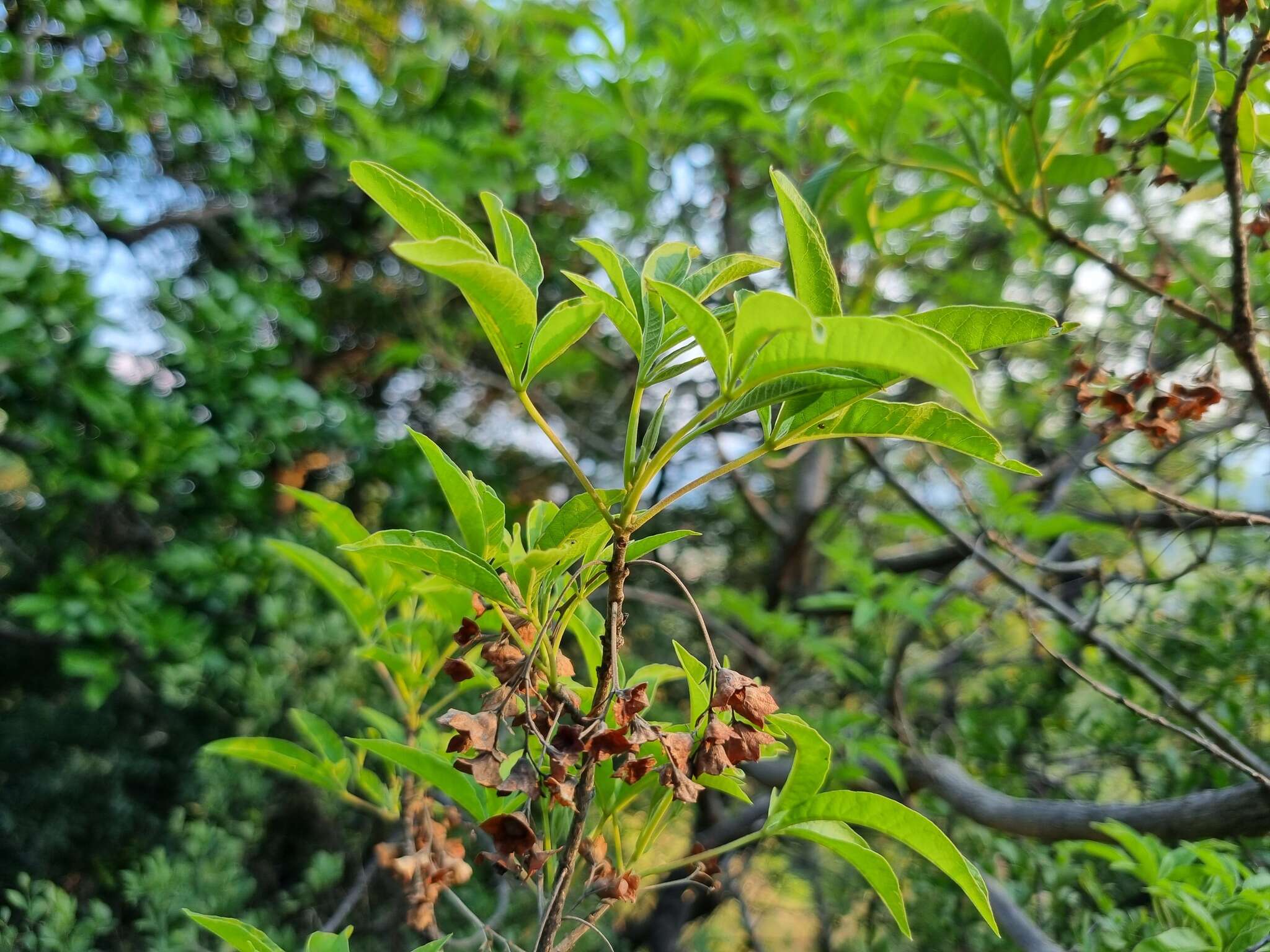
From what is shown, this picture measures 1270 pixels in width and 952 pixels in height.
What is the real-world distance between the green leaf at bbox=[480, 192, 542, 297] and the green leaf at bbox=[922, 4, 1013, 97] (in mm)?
784

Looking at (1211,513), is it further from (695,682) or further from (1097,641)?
(695,682)

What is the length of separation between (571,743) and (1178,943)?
76cm

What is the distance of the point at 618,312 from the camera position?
1.88 feet

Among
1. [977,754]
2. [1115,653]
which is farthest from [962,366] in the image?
[977,754]

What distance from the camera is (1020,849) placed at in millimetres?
1689

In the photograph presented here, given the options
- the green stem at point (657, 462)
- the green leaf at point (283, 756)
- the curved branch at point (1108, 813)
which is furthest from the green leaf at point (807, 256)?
the curved branch at point (1108, 813)

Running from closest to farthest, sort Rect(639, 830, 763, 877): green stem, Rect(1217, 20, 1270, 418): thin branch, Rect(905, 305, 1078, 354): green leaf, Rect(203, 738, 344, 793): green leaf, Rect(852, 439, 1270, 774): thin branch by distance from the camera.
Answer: Rect(905, 305, 1078, 354): green leaf < Rect(639, 830, 763, 877): green stem < Rect(1217, 20, 1270, 418): thin branch < Rect(203, 738, 344, 793): green leaf < Rect(852, 439, 1270, 774): thin branch

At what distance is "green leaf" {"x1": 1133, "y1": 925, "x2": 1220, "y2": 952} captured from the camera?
2.65 feet

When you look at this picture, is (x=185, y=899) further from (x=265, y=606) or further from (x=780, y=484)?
(x=780, y=484)

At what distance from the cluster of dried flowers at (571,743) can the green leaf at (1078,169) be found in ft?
3.42

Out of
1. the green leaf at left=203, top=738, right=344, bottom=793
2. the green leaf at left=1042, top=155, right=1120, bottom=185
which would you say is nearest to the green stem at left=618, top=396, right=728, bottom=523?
the green leaf at left=203, top=738, right=344, bottom=793

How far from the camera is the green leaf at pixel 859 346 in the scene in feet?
1.37

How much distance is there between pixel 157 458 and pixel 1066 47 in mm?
2243

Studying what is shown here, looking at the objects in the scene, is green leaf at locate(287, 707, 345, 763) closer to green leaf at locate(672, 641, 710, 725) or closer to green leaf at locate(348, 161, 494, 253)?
green leaf at locate(672, 641, 710, 725)
